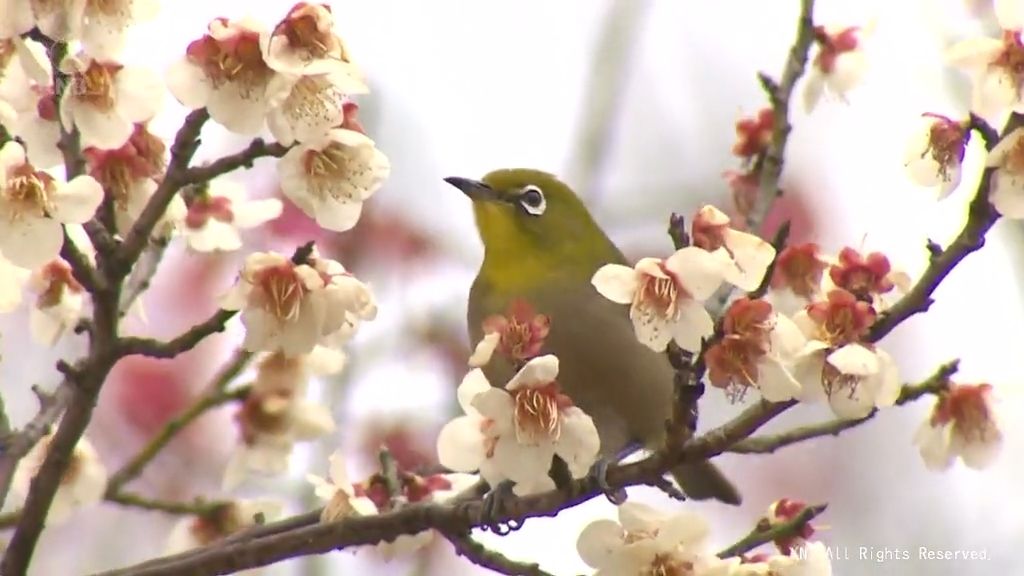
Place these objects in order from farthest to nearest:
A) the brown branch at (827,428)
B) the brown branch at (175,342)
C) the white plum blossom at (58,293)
Answer: the white plum blossom at (58,293), the brown branch at (827,428), the brown branch at (175,342)

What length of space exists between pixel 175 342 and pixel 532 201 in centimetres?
155

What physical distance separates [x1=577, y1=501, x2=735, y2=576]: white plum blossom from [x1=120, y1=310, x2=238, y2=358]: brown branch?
0.56 metres

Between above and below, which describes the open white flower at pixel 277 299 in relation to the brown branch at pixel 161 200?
below

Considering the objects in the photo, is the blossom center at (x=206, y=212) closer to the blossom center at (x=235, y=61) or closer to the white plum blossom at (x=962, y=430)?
the blossom center at (x=235, y=61)

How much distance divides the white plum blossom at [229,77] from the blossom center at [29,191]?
20 centimetres

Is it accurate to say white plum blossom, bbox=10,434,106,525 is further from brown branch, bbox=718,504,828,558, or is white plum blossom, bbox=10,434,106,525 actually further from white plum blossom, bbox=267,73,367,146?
brown branch, bbox=718,504,828,558

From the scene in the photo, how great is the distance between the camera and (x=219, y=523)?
234 cm

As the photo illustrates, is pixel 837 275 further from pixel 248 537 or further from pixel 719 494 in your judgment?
pixel 719 494

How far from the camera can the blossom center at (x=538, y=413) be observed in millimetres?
1676

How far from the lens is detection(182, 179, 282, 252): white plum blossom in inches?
84.1

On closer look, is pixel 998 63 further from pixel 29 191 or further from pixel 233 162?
pixel 29 191

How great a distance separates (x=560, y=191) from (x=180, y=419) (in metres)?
1.41

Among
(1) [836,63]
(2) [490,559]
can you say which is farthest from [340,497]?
(1) [836,63]

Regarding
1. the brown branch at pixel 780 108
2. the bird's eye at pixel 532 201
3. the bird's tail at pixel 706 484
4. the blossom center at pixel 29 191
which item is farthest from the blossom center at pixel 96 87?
the bird's tail at pixel 706 484
